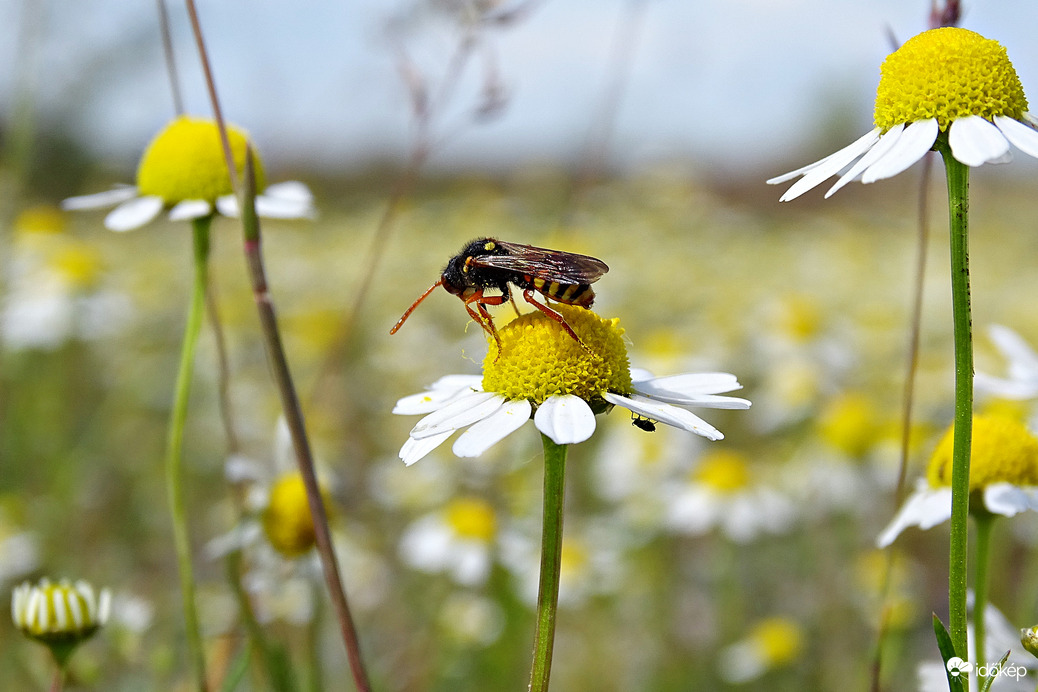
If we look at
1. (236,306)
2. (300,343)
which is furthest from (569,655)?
(236,306)

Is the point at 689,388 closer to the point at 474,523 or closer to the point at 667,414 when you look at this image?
the point at 667,414

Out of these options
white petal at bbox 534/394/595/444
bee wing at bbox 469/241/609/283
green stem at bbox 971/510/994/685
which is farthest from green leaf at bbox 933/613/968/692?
bee wing at bbox 469/241/609/283

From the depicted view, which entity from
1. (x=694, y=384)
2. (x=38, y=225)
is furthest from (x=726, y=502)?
(x=38, y=225)

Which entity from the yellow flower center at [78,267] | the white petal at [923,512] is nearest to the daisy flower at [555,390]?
the white petal at [923,512]

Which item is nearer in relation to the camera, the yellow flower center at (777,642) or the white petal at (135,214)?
the white petal at (135,214)

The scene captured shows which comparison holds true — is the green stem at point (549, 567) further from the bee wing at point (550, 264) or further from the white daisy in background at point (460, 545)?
the white daisy in background at point (460, 545)

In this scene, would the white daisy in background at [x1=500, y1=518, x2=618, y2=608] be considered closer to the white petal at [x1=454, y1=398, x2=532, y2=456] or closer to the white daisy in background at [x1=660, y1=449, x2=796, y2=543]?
the white daisy in background at [x1=660, y1=449, x2=796, y2=543]

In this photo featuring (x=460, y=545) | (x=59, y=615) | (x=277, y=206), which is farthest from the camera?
(x=460, y=545)
